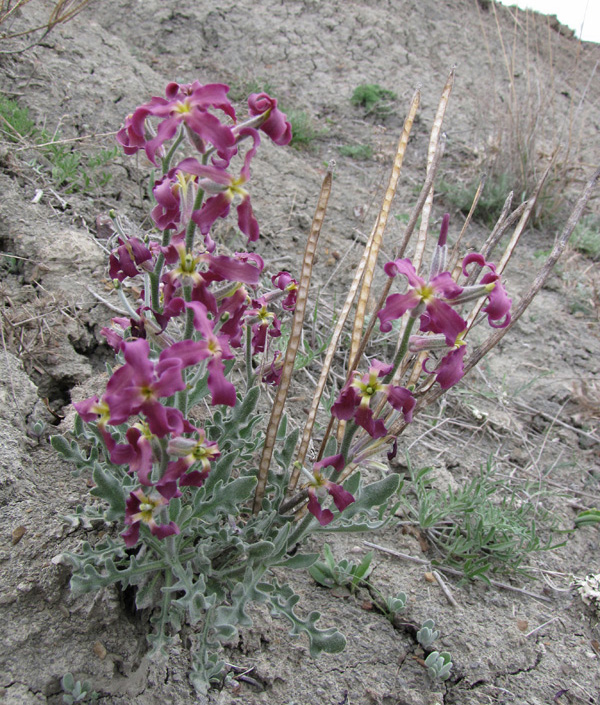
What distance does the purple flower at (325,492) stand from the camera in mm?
1846

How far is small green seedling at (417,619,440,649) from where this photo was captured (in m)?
2.39

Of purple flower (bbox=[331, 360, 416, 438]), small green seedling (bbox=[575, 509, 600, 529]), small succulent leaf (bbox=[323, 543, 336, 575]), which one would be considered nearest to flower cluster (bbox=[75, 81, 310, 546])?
purple flower (bbox=[331, 360, 416, 438])

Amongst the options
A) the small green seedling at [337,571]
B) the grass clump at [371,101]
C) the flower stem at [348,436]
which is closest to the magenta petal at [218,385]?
the flower stem at [348,436]

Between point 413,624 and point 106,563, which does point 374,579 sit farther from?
point 106,563

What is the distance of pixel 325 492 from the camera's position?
1896 mm

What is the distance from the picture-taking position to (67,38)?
5.31m

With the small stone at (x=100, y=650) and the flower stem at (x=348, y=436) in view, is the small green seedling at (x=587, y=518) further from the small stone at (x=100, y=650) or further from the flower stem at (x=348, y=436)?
the small stone at (x=100, y=650)

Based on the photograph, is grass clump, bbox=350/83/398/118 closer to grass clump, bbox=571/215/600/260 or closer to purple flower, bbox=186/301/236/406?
grass clump, bbox=571/215/600/260

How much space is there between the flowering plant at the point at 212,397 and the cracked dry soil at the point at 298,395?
8.1 inches

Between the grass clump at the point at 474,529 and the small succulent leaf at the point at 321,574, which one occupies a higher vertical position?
the grass clump at the point at 474,529

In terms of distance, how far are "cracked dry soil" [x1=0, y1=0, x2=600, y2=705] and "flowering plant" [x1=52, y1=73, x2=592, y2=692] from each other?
21cm

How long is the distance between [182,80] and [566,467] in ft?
18.6

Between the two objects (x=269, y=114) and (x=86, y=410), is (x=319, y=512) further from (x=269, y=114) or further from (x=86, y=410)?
(x=269, y=114)

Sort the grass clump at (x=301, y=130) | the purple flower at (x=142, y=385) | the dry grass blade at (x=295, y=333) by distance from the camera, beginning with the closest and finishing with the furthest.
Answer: the purple flower at (x=142, y=385) < the dry grass blade at (x=295, y=333) < the grass clump at (x=301, y=130)
